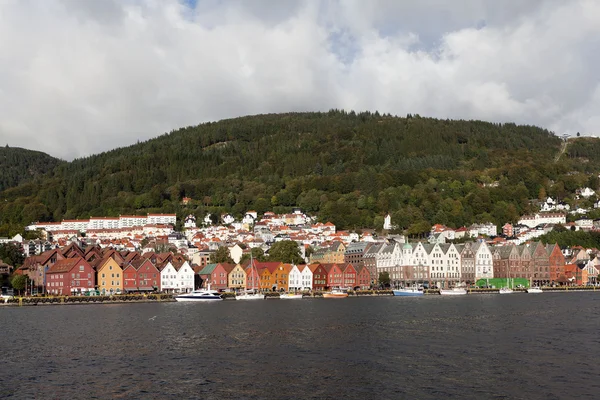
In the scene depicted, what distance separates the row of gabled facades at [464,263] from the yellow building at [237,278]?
24.5 meters

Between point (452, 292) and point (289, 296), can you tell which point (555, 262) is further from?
point (289, 296)

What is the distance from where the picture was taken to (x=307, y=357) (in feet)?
119

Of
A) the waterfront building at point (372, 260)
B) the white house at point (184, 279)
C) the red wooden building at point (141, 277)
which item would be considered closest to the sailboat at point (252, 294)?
the white house at point (184, 279)

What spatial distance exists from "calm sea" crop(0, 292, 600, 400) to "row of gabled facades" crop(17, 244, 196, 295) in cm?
3697

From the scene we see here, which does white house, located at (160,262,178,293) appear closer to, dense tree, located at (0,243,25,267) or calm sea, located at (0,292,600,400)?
dense tree, located at (0,243,25,267)

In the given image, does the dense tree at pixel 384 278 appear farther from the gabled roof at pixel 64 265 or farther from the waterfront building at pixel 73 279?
the gabled roof at pixel 64 265

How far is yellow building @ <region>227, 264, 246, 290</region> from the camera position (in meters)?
105

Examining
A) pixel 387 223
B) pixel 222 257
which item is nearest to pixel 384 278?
pixel 222 257

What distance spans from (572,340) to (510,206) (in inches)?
5065

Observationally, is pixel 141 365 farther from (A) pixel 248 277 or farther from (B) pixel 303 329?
(A) pixel 248 277

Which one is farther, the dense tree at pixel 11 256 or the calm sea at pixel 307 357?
the dense tree at pixel 11 256

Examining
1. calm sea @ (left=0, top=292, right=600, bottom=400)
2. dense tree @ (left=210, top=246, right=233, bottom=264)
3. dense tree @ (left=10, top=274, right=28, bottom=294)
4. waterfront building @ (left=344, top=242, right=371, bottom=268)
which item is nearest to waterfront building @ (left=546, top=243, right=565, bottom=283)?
waterfront building @ (left=344, top=242, right=371, bottom=268)

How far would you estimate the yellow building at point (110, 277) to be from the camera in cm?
9719

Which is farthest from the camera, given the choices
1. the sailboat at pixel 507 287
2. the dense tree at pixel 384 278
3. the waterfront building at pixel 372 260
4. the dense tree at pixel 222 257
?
the waterfront building at pixel 372 260
